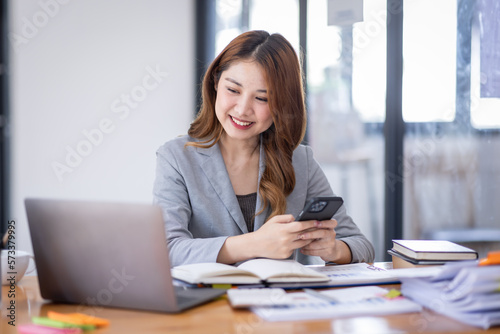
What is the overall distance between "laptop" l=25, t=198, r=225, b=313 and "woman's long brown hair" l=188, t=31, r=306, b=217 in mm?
800

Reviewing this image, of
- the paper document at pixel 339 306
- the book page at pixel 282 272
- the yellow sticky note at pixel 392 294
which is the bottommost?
the yellow sticky note at pixel 392 294

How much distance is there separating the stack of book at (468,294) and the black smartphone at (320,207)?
32 centimetres

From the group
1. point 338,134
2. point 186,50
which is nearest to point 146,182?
point 186,50

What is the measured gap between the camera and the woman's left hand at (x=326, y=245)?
58.9 inches

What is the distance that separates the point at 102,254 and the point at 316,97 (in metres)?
2.59

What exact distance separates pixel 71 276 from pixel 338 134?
254 cm

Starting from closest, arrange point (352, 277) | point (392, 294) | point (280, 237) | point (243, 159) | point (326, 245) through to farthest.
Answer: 1. point (392, 294)
2. point (352, 277)
3. point (280, 237)
4. point (326, 245)
5. point (243, 159)

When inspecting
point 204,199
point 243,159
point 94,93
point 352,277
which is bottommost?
point 352,277

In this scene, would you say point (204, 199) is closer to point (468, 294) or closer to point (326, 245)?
point (326, 245)

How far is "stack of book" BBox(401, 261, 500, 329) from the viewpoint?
3.28 feet

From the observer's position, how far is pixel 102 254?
1.05 m

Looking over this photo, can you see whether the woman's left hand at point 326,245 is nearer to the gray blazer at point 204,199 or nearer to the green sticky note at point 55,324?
the gray blazer at point 204,199

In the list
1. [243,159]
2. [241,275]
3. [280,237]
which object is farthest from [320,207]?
[243,159]

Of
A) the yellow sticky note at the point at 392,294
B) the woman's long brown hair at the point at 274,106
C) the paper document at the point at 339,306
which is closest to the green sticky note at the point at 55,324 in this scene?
the paper document at the point at 339,306
